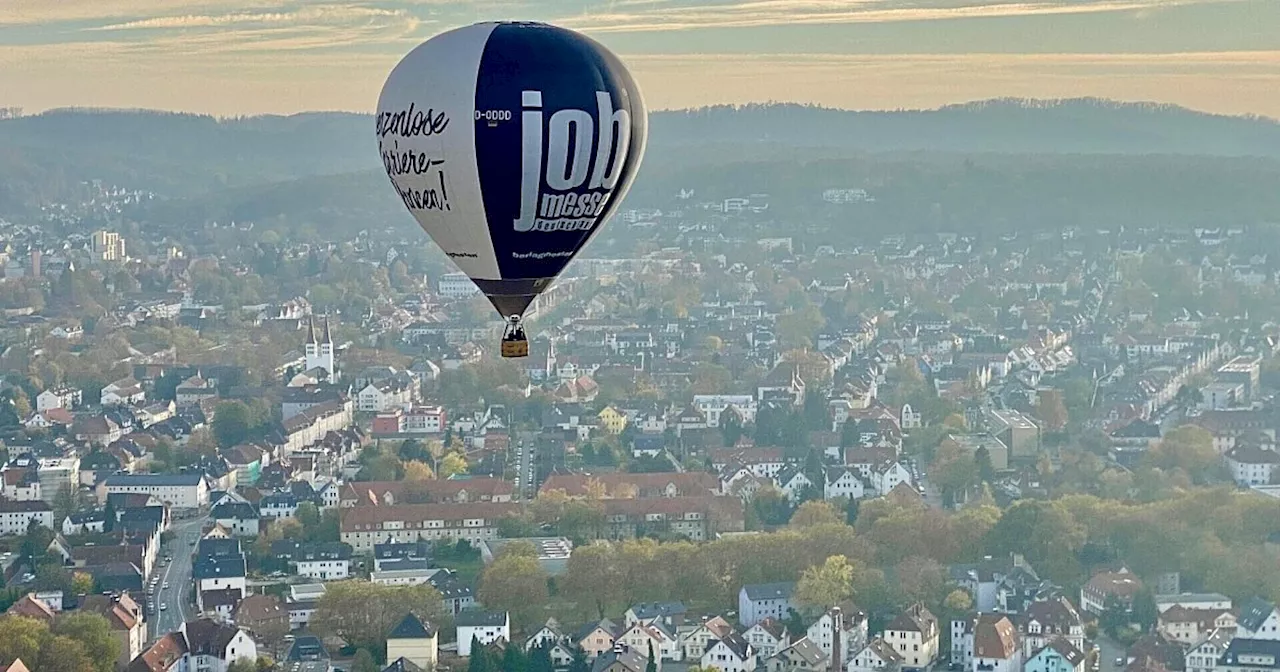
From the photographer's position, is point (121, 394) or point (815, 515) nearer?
point (815, 515)

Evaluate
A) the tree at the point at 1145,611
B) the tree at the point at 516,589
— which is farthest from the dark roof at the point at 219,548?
the tree at the point at 1145,611

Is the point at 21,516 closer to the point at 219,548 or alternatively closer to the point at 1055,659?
the point at 219,548

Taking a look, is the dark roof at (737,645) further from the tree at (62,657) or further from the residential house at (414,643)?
the tree at (62,657)

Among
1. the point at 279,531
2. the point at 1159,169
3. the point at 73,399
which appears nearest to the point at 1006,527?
the point at 279,531

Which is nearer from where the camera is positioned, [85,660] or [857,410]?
[85,660]

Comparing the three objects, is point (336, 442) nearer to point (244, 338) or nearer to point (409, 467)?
point (409, 467)

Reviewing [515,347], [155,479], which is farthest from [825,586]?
[515,347]
